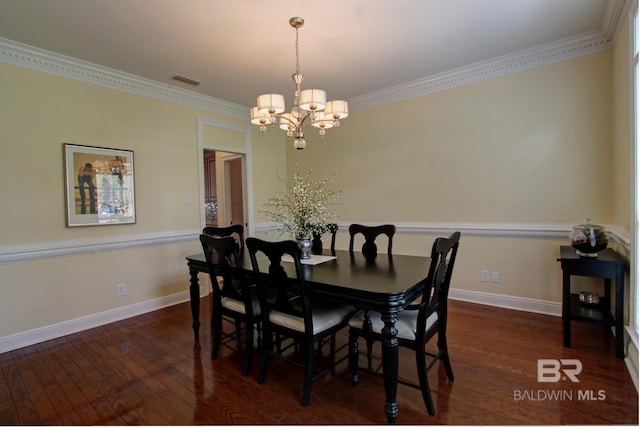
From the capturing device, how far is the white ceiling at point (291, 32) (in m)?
2.39

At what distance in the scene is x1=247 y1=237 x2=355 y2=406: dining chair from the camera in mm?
1943

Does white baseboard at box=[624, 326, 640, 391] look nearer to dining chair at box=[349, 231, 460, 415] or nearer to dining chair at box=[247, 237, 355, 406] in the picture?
dining chair at box=[349, 231, 460, 415]

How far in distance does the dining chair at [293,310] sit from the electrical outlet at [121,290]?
216 cm

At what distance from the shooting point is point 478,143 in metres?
3.65

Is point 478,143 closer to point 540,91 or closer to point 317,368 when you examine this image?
point 540,91

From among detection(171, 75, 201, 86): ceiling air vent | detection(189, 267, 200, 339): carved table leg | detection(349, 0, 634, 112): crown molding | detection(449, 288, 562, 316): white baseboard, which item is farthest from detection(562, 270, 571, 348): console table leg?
detection(171, 75, 201, 86): ceiling air vent

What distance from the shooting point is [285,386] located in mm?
2160

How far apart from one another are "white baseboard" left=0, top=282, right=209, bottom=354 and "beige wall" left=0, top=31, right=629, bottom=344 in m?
0.06

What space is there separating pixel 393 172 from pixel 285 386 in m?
2.98

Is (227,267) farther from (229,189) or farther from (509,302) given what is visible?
(229,189)

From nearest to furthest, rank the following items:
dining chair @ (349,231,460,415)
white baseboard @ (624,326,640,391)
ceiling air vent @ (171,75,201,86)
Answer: dining chair @ (349,231,460,415) → white baseboard @ (624,326,640,391) → ceiling air vent @ (171,75,201,86)

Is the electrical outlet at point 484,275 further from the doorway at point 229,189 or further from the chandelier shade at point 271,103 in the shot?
the doorway at point 229,189

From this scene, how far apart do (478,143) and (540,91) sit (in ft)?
2.41

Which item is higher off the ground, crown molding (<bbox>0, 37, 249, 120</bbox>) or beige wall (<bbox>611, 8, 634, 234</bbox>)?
crown molding (<bbox>0, 37, 249, 120</bbox>)
